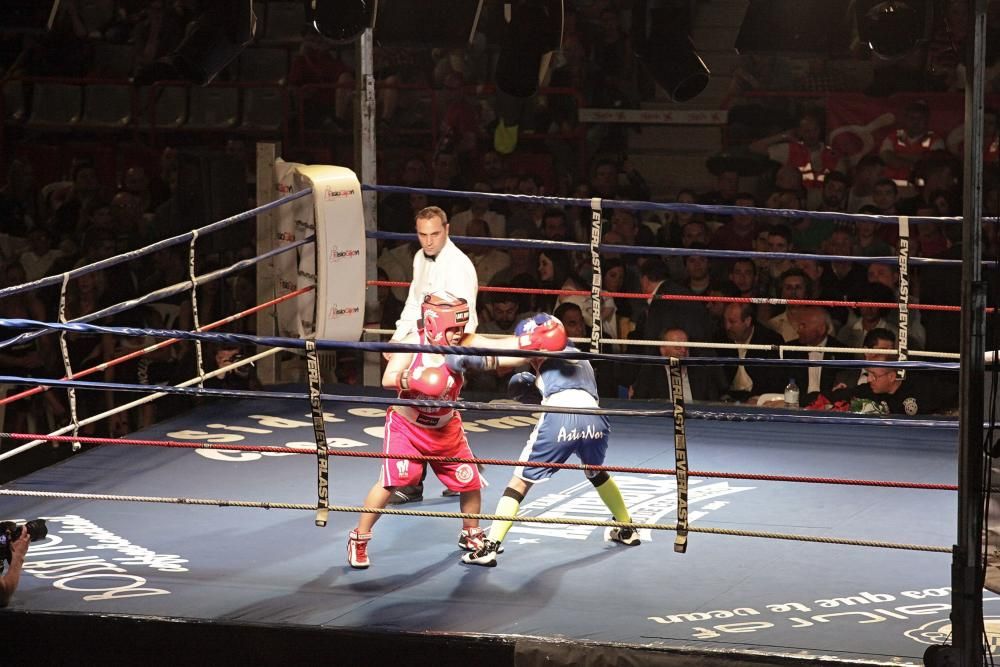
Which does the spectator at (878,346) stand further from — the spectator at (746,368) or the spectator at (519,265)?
the spectator at (519,265)

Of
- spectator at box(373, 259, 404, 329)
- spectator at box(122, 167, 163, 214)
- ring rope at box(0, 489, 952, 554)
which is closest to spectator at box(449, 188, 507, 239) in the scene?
spectator at box(373, 259, 404, 329)

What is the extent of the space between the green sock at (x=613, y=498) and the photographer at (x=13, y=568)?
5.76 feet

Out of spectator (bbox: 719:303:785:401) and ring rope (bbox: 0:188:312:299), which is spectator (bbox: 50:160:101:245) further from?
spectator (bbox: 719:303:785:401)

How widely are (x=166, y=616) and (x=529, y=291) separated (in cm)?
304

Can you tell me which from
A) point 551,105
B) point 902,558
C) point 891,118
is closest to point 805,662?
point 902,558

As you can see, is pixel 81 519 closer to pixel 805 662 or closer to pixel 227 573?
pixel 227 573

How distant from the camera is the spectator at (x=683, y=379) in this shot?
21.8ft

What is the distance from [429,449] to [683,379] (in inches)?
88.7

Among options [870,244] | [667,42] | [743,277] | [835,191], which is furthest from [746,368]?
[667,42]

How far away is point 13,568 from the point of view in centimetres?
415

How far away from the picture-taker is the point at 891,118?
8.26m

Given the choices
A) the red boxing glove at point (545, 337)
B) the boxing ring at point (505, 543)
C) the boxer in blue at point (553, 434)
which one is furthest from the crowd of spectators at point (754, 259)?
the red boxing glove at point (545, 337)

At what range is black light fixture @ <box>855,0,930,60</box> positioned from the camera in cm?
568

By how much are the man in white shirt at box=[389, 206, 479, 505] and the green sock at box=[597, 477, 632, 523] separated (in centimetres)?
77
